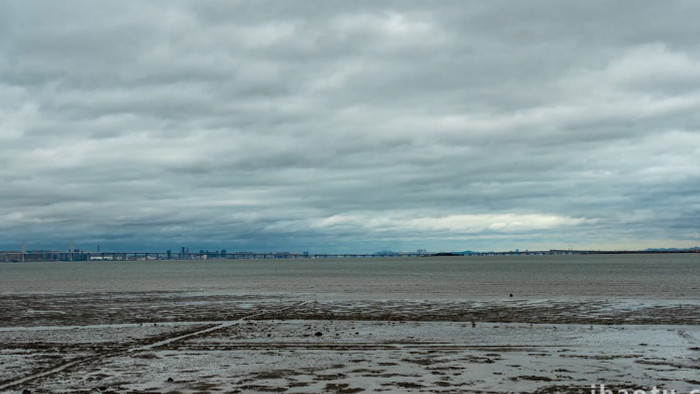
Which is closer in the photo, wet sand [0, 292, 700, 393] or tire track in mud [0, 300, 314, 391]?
wet sand [0, 292, 700, 393]

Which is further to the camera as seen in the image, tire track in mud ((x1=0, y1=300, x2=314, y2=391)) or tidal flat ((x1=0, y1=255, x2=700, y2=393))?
tire track in mud ((x1=0, y1=300, x2=314, y2=391))

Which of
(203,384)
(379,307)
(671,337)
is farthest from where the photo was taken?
(379,307)

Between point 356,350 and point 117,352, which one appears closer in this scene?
point 356,350

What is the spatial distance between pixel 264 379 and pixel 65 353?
10.3 meters

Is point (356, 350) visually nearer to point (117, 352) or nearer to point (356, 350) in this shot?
point (356, 350)

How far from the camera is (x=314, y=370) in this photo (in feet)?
68.9

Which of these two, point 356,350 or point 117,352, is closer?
point 356,350

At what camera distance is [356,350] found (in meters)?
25.4

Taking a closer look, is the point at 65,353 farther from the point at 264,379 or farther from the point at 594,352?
the point at 594,352

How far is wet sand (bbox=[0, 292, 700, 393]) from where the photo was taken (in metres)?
18.9

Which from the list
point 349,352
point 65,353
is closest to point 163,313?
point 65,353

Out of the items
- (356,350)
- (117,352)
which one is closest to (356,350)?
(356,350)

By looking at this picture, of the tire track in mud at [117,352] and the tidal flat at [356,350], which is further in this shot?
the tire track in mud at [117,352]

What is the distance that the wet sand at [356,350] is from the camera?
1891 cm
